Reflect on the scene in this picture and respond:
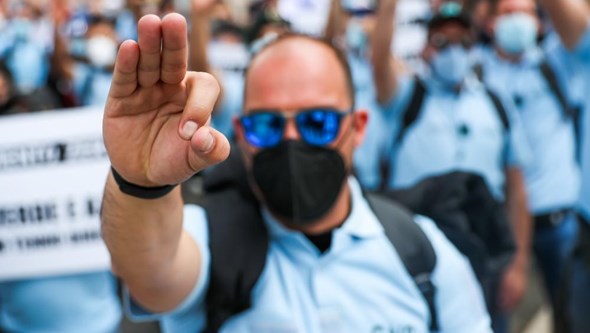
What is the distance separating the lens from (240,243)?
5.11ft

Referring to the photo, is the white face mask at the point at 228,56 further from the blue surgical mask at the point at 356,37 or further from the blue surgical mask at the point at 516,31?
the blue surgical mask at the point at 516,31

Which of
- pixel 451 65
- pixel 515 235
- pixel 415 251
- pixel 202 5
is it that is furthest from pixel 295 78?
pixel 515 235

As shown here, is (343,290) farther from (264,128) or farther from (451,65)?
(451,65)

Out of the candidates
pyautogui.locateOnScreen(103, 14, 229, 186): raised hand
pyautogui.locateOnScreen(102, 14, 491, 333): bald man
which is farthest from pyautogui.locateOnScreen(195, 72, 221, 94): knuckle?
pyautogui.locateOnScreen(102, 14, 491, 333): bald man

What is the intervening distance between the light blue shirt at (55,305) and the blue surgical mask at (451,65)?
1936mm

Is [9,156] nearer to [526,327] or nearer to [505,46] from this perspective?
[505,46]

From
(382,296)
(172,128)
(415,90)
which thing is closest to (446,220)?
(382,296)

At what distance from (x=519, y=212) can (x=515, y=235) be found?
0.40 feet

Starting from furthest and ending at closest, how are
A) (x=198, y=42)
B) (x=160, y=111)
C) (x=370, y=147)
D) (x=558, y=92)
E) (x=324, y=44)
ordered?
(x=370, y=147), (x=558, y=92), (x=198, y=42), (x=324, y=44), (x=160, y=111)

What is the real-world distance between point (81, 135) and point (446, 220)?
163 cm

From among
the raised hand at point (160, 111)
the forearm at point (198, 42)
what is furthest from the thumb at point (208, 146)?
the forearm at point (198, 42)

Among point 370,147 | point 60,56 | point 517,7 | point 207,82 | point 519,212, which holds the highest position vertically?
point 207,82

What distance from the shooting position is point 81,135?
2.86 m

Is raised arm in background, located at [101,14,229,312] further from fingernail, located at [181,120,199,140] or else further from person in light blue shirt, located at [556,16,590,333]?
person in light blue shirt, located at [556,16,590,333]
